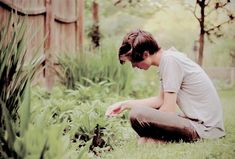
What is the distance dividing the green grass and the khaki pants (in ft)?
0.21

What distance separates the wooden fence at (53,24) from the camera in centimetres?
385

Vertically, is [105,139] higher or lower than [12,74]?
lower

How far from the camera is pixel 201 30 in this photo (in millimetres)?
2627

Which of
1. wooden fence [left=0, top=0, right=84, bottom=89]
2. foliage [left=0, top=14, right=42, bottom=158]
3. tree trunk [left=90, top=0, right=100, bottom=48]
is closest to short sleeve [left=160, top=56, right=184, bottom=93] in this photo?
foliage [left=0, top=14, right=42, bottom=158]

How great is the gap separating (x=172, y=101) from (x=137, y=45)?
0.88ft

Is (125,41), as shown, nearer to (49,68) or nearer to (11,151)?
(11,151)

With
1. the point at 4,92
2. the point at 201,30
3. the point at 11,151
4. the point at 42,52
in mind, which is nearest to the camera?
the point at 11,151

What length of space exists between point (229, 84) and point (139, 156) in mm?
612

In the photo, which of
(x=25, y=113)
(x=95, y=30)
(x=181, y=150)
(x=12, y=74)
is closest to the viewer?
(x=25, y=113)

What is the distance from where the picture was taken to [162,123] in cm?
237

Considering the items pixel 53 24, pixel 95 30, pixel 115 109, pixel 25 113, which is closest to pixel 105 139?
pixel 115 109

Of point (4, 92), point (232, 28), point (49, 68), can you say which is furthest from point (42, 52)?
point (4, 92)

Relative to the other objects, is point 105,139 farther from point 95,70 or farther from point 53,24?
point 53,24

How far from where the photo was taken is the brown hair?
7.68 ft
